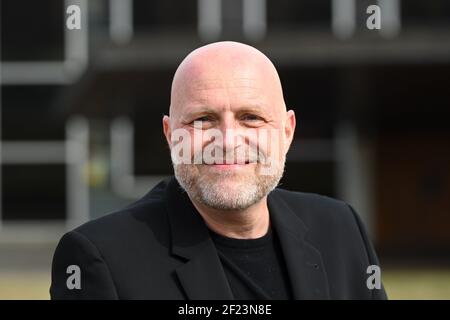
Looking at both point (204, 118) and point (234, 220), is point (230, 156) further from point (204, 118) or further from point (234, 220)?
point (234, 220)

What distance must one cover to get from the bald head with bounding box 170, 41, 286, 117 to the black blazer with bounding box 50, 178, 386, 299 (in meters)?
0.28

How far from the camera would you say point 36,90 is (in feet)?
64.7

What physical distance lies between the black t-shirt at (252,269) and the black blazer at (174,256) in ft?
0.13

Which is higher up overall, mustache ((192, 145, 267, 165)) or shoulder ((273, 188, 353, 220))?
mustache ((192, 145, 267, 165))

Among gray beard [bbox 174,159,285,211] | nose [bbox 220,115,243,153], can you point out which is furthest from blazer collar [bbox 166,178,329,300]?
nose [bbox 220,115,243,153]

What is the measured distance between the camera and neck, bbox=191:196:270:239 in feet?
6.86

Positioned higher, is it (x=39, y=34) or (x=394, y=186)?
(x=39, y=34)

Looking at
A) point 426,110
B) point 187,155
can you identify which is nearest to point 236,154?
point 187,155

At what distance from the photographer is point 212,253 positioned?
6.75ft

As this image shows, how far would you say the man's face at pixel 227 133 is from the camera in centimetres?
194

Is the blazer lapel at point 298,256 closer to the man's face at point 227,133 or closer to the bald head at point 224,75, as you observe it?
the man's face at point 227,133

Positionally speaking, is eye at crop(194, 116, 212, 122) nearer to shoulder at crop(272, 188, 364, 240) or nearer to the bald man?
the bald man
